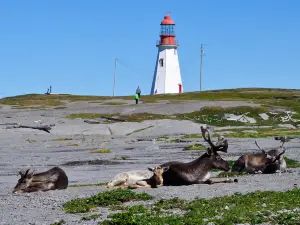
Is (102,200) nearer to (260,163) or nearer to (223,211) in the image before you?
(223,211)

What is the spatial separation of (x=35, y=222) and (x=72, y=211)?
1.12 meters

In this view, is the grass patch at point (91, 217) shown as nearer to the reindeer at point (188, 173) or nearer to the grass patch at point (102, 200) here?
the grass patch at point (102, 200)

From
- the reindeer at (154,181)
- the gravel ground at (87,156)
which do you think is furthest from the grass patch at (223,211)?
the reindeer at (154,181)

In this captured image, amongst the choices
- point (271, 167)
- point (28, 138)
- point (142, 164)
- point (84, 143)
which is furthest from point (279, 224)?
point (28, 138)

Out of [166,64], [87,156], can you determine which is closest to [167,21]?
[166,64]

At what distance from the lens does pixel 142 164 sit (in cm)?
2691

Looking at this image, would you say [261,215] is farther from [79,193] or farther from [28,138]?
[28,138]

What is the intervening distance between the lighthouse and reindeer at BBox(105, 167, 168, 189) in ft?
304

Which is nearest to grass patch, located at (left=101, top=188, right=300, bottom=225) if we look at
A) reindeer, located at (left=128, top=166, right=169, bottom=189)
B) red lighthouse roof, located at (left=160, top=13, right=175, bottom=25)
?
reindeer, located at (left=128, top=166, right=169, bottom=189)

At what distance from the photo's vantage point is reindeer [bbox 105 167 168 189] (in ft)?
59.5

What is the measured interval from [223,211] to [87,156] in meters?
19.5

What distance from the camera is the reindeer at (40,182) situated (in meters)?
18.0

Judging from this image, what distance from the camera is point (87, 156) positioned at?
3222 cm

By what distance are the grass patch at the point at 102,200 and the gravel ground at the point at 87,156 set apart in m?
0.28
